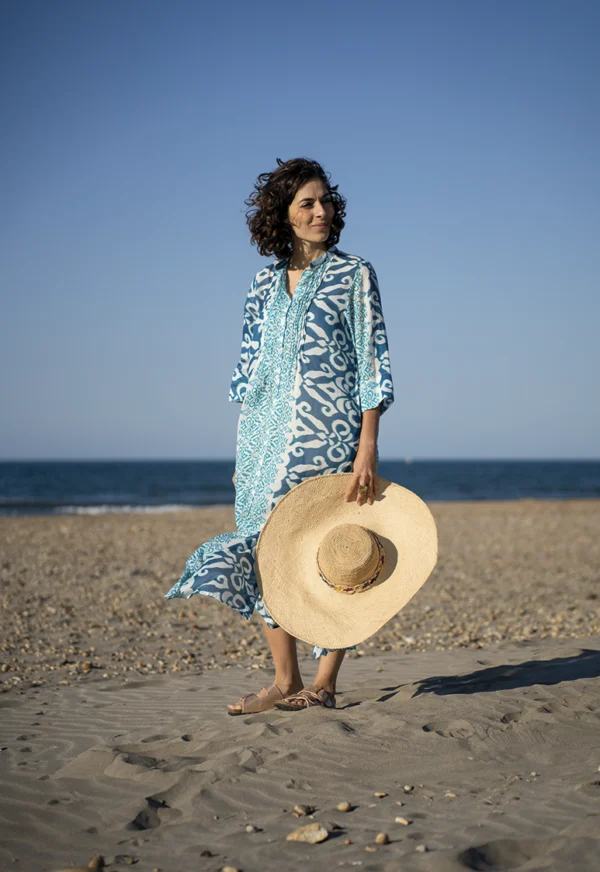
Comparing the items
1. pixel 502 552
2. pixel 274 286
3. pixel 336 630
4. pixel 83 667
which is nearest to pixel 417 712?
pixel 336 630

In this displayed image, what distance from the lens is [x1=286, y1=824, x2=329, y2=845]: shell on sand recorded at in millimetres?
2203

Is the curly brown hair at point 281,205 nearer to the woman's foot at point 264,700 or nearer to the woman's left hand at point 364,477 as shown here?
the woman's left hand at point 364,477

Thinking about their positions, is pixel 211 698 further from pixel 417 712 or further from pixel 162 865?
pixel 162 865

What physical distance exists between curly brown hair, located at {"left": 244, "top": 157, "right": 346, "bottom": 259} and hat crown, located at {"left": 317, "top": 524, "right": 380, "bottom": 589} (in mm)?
1411

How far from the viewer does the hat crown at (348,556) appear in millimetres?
3238

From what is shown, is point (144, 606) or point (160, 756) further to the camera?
point (144, 606)

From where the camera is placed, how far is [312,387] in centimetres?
346

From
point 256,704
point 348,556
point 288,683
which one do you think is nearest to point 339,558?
point 348,556

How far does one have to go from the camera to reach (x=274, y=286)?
377cm

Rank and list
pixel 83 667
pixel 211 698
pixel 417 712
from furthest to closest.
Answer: pixel 83 667 < pixel 211 698 < pixel 417 712

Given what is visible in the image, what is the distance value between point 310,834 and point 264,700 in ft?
4.29

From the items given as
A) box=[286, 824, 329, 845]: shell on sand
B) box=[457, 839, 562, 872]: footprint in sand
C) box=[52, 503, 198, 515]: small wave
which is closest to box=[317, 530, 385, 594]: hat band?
box=[286, 824, 329, 845]: shell on sand

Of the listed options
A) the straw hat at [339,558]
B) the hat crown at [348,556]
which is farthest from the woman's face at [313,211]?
the hat crown at [348,556]

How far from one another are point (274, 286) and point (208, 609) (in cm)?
445
